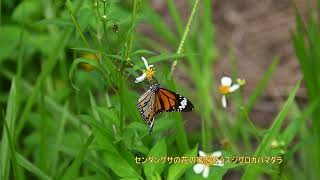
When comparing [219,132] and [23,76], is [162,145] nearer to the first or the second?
[219,132]

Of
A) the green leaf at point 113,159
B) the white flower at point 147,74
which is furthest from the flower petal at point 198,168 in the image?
the white flower at point 147,74

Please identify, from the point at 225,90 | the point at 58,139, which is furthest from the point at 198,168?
the point at 58,139

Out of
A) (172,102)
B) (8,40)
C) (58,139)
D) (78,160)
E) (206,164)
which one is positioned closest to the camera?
(172,102)

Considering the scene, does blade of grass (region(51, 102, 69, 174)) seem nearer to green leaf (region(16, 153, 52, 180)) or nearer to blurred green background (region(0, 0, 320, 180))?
blurred green background (region(0, 0, 320, 180))

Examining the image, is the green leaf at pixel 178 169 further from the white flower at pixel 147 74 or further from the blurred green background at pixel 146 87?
the white flower at pixel 147 74

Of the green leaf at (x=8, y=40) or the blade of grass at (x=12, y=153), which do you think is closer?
the blade of grass at (x=12, y=153)

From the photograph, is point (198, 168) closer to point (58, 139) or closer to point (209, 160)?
point (209, 160)

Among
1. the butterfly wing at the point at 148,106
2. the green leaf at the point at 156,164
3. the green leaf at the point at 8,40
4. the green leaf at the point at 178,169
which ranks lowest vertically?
the green leaf at the point at 8,40
